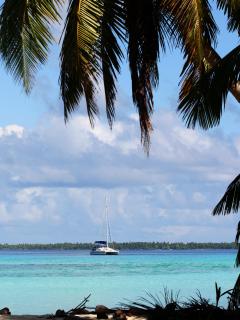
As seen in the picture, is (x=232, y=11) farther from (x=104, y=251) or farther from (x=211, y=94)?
(x=104, y=251)

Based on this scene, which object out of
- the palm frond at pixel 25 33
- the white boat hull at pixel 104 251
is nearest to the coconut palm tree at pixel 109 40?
the palm frond at pixel 25 33

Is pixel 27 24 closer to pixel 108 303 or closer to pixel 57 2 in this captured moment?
pixel 57 2

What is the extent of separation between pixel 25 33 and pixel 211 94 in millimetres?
3786

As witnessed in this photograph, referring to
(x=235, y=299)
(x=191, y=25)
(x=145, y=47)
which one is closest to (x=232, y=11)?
(x=191, y=25)

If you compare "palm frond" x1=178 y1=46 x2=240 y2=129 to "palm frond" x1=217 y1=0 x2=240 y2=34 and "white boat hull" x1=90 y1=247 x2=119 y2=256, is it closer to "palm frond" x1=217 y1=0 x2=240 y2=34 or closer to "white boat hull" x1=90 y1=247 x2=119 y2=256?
"palm frond" x1=217 y1=0 x2=240 y2=34

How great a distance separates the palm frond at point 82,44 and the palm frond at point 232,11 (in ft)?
6.77

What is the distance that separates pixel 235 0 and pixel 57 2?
3.06 meters

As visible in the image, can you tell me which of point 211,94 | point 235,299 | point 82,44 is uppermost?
point 82,44

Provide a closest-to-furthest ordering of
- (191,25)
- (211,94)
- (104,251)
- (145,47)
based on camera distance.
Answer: (211,94), (191,25), (145,47), (104,251)

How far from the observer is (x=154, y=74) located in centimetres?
1476

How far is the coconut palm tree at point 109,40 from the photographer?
12891 millimetres

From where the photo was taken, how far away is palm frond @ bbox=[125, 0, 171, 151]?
13.8 metres

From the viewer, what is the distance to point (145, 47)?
562 inches


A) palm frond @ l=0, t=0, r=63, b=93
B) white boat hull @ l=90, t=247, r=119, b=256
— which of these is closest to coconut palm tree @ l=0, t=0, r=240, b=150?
palm frond @ l=0, t=0, r=63, b=93
